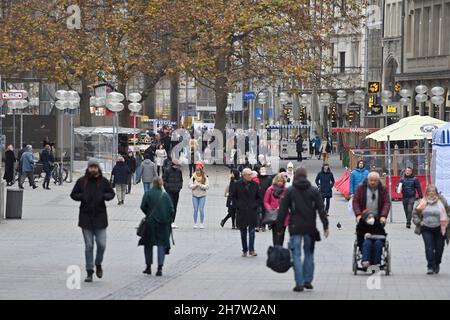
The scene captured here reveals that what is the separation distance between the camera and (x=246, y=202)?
23.2 metres

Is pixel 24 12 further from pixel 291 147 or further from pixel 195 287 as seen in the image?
pixel 195 287

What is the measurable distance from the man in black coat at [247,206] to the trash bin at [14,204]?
9.02m


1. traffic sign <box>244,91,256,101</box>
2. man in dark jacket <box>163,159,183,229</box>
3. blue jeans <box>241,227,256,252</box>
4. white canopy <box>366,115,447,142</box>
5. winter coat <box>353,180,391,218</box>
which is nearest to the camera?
winter coat <box>353,180,391,218</box>

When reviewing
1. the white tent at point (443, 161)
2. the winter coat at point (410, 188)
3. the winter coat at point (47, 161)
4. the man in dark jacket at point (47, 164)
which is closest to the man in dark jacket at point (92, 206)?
the winter coat at point (410, 188)

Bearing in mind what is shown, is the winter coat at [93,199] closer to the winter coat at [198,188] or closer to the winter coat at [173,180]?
the winter coat at [198,188]

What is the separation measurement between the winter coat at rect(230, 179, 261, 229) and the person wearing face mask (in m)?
3.81

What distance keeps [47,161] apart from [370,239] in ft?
90.2

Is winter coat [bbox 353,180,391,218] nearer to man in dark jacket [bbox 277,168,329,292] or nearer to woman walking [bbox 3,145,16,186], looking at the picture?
→ man in dark jacket [bbox 277,168,329,292]

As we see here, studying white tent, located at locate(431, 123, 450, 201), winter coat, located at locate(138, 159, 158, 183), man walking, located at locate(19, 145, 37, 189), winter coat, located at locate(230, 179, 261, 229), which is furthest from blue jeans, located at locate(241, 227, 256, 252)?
man walking, located at locate(19, 145, 37, 189)

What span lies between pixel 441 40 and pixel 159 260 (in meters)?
52.4

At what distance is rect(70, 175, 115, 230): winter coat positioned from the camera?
1852cm
